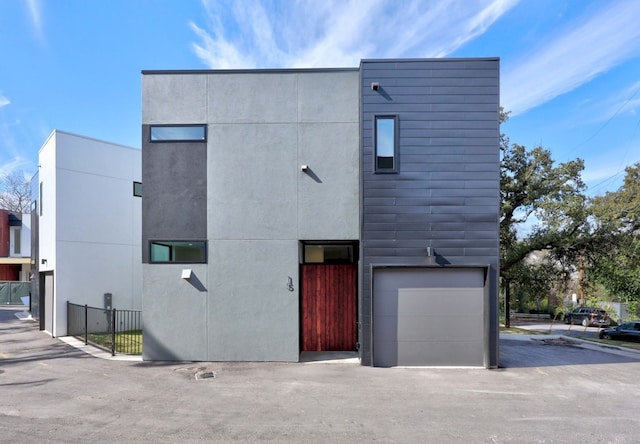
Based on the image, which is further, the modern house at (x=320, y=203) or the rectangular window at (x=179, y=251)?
the rectangular window at (x=179, y=251)

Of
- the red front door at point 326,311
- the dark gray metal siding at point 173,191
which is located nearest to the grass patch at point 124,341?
the dark gray metal siding at point 173,191

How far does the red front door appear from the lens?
10.2 meters

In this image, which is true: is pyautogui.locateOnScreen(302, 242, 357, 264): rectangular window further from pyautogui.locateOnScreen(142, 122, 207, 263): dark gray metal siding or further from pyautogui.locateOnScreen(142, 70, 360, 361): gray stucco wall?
pyautogui.locateOnScreen(142, 122, 207, 263): dark gray metal siding

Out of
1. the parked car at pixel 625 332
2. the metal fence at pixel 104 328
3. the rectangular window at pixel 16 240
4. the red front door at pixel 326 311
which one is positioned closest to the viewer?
the red front door at pixel 326 311

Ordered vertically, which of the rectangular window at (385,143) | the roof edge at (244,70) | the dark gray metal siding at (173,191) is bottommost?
the dark gray metal siding at (173,191)

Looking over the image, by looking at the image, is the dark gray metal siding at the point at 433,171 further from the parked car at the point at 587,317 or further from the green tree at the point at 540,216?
the parked car at the point at 587,317

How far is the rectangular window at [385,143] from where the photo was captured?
29.5 ft

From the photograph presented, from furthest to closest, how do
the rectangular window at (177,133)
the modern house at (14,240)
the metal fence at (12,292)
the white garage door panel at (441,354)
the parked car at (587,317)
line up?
the modern house at (14,240) < the metal fence at (12,292) < the parked car at (587,317) < the rectangular window at (177,133) < the white garage door panel at (441,354)

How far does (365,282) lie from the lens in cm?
889

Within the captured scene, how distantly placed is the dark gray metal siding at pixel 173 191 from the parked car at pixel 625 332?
18.8 meters

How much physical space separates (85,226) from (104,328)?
3.70m

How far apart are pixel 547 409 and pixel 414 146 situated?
5773mm

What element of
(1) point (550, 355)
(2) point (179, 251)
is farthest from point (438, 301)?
(2) point (179, 251)

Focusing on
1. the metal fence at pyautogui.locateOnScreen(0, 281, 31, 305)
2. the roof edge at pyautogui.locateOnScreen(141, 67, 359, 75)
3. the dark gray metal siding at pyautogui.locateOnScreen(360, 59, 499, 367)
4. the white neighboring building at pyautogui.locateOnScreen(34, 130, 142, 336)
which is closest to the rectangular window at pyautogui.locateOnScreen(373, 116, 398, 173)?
the dark gray metal siding at pyautogui.locateOnScreen(360, 59, 499, 367)
